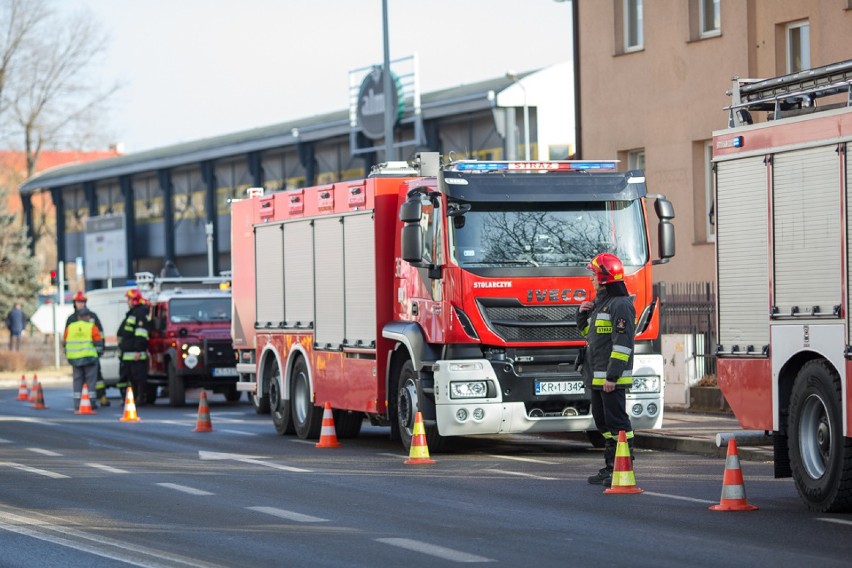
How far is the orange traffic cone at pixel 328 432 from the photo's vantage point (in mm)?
19469

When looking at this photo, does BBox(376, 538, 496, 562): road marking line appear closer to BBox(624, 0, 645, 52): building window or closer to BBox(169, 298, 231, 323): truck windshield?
BBox(169, 298, 231, 323): truck windshield

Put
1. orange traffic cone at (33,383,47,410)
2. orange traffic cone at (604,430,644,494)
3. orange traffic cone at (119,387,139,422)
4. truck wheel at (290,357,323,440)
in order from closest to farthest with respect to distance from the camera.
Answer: orange traffic cone at (604,430,644,494) < truck wheel at (290,357,323,440) < orange traffic cone at (119,387,139,422) < orange traffic cone at (33,383,47,410)

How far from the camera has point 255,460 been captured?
58.9ft

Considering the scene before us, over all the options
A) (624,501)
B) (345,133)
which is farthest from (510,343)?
(345,133)

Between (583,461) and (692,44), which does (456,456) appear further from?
(692,44)

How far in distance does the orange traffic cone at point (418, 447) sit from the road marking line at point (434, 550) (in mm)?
5715

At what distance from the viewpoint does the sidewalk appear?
1711 centimetres

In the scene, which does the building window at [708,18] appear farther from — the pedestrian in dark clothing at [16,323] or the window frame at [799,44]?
the pedestrian in dark clothing at [16,323]

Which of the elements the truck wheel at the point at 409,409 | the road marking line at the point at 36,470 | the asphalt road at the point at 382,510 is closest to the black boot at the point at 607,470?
the asphalt road at the point at 382,510

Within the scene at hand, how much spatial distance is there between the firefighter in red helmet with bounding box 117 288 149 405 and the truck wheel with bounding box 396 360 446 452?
495 inches

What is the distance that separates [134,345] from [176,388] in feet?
3.40

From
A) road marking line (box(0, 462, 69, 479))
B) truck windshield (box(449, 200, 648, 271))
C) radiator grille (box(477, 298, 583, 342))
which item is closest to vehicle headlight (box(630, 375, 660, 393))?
radiator grille (box(477, 298, 583, 342))

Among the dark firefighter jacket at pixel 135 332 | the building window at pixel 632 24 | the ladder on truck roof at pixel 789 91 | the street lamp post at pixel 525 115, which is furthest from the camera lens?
the street lamp post at pixel 525 115

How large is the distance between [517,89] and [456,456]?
29652mm
